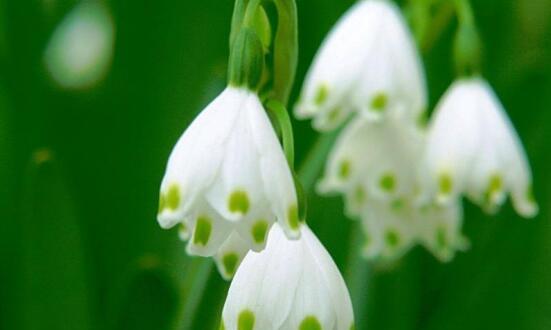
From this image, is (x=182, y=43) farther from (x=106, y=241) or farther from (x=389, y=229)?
(x=389, y=229)

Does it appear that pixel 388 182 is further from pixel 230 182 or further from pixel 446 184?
pixel 230 182

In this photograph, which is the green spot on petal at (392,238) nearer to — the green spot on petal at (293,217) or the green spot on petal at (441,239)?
the green spot on petal at (441,239)

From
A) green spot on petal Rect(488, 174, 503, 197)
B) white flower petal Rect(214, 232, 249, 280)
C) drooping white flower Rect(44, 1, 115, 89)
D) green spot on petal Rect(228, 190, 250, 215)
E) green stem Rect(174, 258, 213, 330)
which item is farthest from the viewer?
drooping white flower Rect(44, 1, 115, 89)

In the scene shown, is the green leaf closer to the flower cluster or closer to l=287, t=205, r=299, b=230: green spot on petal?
the flower cluster

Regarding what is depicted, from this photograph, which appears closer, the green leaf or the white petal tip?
the white petal tip


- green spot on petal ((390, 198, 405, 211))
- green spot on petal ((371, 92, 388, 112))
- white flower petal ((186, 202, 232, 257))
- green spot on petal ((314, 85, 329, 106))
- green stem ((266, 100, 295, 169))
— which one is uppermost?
green stem ((266, 100, 295, 169))

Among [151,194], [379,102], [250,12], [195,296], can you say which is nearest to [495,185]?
[379,102]

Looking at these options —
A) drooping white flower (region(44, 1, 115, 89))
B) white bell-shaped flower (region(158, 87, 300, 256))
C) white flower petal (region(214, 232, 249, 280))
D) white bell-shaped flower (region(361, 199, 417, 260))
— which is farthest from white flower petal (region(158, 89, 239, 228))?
drooping white flower (region(44, 1, 115, 89))
